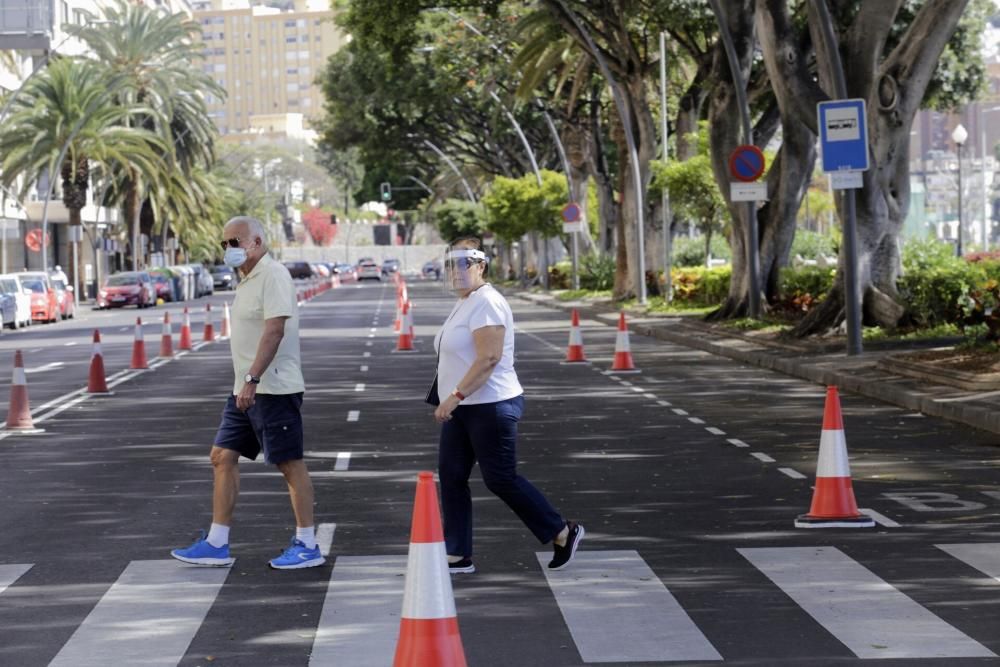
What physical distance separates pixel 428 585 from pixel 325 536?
4121mm

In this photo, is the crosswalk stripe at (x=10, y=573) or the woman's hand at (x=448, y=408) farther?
the crosswalk stripe at (x=10, y=573)

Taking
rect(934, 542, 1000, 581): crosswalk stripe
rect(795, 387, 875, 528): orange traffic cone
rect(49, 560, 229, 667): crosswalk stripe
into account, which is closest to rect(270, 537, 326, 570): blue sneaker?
rect(49, 560, 229, 667): crosswalk stripe

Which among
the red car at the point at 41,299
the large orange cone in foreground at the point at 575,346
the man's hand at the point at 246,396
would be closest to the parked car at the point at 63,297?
the red car at the point at 41,299

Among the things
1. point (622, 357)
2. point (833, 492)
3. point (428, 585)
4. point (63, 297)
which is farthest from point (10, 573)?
point (63, 297)

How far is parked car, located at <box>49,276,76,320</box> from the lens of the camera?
189ft

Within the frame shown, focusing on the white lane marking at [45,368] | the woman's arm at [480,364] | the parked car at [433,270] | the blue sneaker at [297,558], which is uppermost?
the woman's arm at [480,364]

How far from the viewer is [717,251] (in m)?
82.2

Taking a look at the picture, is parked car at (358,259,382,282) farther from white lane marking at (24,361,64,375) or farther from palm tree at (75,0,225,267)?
white lane marking at (24,361,64,375)

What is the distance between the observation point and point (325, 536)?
36.5 feet

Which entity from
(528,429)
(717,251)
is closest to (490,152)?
(717,251)

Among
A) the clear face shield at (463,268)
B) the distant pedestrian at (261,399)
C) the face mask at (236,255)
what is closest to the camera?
the clear face shield at (463,268)

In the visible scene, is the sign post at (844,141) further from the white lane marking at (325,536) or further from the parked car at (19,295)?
the parked car at (19,295)

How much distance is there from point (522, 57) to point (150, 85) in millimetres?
34227

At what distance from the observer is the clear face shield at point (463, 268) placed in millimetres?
9594
